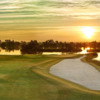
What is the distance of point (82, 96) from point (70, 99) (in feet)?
2.49

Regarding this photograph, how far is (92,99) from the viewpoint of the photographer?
37.4 feet

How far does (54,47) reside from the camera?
568 feet

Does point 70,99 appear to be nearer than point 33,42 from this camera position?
Yes

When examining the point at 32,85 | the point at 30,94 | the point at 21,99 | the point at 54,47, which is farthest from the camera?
the point at 54,47

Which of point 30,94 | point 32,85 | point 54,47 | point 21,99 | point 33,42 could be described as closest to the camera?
point 21,99

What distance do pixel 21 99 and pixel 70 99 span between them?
1857mm

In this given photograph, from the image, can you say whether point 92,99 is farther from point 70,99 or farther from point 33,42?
point 33,42

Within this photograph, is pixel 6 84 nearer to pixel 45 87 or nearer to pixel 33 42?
pixel 45 87

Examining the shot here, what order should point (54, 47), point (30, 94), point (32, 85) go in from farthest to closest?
1. point (54, 47)
2. point (32, 85)
3. point (30, 94)

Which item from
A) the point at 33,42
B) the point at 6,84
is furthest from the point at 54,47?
the point at 6,84

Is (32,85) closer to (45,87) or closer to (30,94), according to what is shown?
(45,87)

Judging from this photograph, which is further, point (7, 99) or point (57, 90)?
point (57, 90)

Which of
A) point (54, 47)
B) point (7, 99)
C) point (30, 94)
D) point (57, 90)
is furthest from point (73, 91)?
point (54, 47)

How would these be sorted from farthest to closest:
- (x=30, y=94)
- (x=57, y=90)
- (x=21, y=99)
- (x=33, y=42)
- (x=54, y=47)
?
(x=54, y=47), (x=33, y=42), (x=57, y=90), (x=30, y=94), (x=21, y=99)
